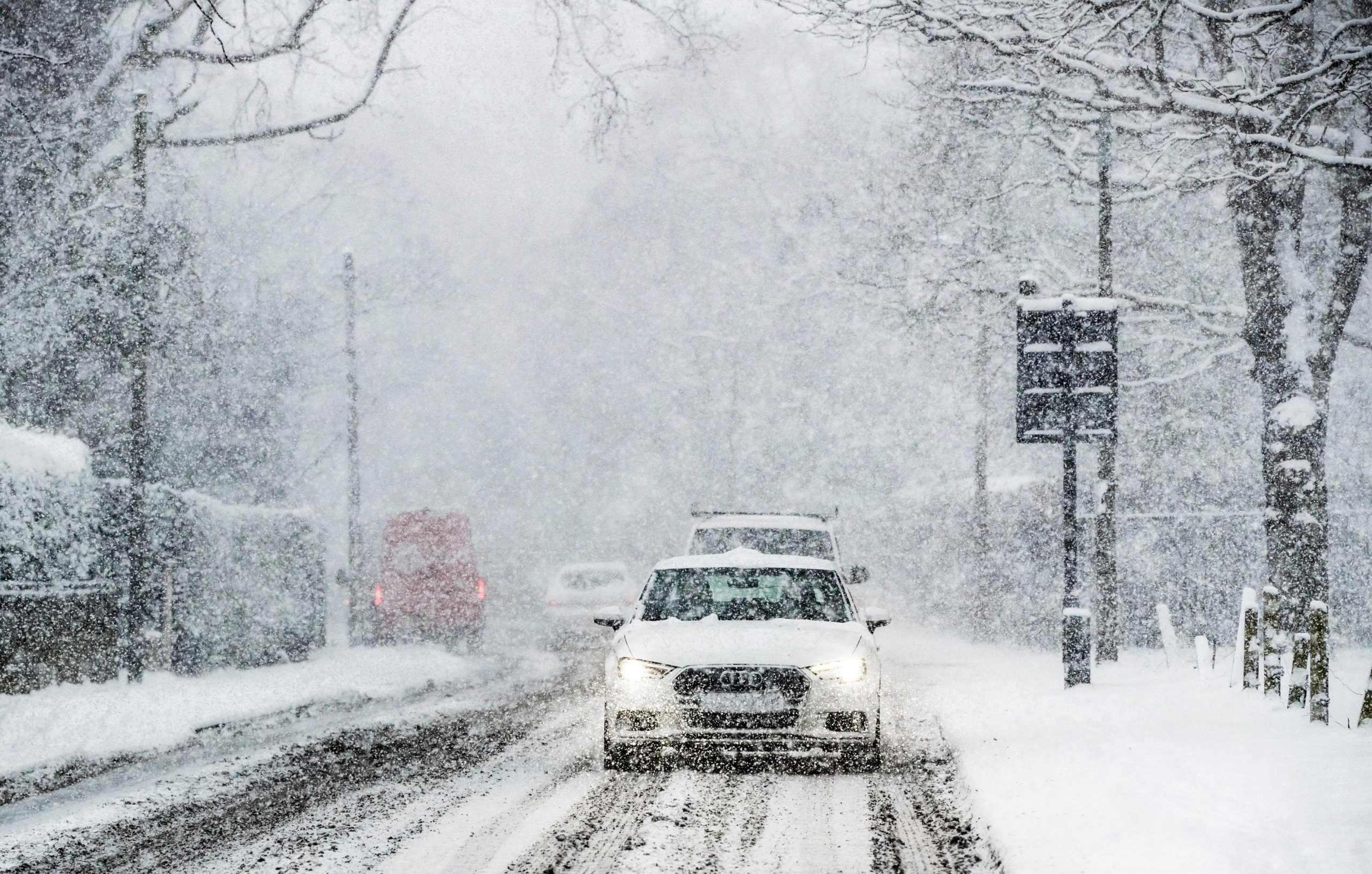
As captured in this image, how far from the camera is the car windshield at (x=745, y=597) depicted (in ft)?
38.1

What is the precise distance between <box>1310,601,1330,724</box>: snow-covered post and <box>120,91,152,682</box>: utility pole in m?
12.1

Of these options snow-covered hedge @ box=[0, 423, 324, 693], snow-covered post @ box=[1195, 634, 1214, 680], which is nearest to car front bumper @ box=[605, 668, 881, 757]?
snow-covered post @ box=[1195, 634, 1214, 680]

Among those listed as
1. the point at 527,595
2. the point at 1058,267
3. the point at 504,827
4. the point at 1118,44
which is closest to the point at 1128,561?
the point at 1058,267

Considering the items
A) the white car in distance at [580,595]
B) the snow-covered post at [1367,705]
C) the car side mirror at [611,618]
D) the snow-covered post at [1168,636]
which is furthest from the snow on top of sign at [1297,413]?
the white car in distance at [580,595]

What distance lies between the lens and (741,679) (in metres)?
10.0

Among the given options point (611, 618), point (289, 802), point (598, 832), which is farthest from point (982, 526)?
point (598, 832)

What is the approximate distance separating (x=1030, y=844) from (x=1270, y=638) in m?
6.15

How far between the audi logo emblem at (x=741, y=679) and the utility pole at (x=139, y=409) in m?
9.04

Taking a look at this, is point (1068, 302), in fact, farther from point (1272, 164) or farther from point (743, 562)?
point (743, 562)

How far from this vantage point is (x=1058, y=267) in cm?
1909

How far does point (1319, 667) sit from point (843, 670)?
370 cm

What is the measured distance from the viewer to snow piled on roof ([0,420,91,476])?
49.4 ft

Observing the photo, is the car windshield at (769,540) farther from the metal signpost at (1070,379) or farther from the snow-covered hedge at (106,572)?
the snow-covered hedge at (106,572)

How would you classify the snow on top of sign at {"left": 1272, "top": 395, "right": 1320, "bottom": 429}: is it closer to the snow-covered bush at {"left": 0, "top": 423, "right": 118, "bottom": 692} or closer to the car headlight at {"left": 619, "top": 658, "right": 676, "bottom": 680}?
the car headlight at {"left": 619, "top": 658, "right": 676, "bottom": 680}
